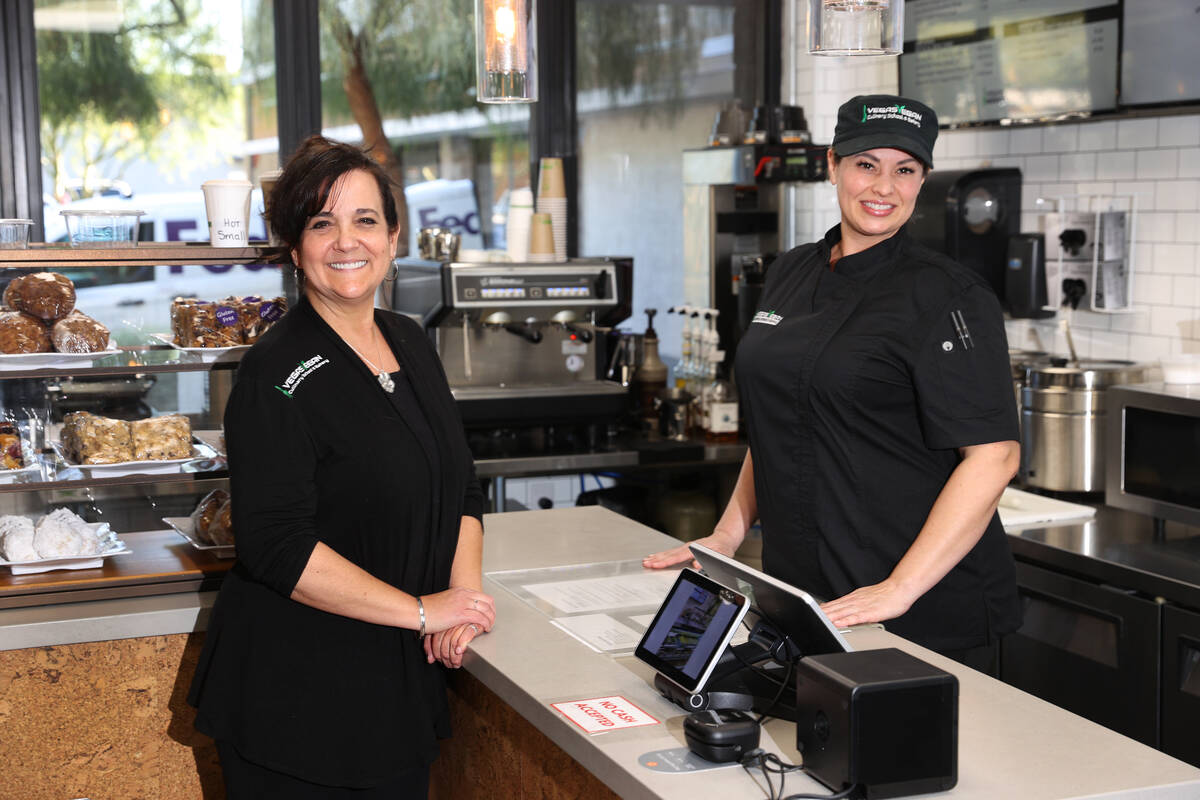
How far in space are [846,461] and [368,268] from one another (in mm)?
894

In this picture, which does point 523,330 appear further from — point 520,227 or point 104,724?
point 104,724

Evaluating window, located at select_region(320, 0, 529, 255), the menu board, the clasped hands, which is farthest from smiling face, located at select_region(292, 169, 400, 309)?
window, located at select_region(320, 0, 529, 255)

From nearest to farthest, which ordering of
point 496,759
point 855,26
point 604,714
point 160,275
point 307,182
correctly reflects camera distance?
point 604,714
point 855,26
point 307,182
point 496,759
point 160,275

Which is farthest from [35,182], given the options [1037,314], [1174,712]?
[1174,712]

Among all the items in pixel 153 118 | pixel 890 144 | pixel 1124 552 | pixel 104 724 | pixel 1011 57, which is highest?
pixel 1011 57

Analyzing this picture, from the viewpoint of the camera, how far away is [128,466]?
2.61m

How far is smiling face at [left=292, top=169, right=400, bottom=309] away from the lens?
2090 millimetres

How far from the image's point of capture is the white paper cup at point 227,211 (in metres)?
2.68

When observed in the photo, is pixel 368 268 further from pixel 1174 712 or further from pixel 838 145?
pixel 1174 712

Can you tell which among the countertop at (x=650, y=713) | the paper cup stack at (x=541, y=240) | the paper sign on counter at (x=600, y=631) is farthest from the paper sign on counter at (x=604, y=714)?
the paper cup stack at (x=541, y=240)

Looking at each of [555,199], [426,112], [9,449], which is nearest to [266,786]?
[9,449]

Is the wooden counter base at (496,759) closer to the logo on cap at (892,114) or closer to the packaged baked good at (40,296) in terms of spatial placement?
the packaged baked good at (40,296)

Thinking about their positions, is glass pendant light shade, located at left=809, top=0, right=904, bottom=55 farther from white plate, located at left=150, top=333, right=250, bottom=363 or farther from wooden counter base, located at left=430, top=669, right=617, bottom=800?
white plate, located at left=150, top=333, right=250, bottom=363

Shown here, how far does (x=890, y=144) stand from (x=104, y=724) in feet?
6.19
